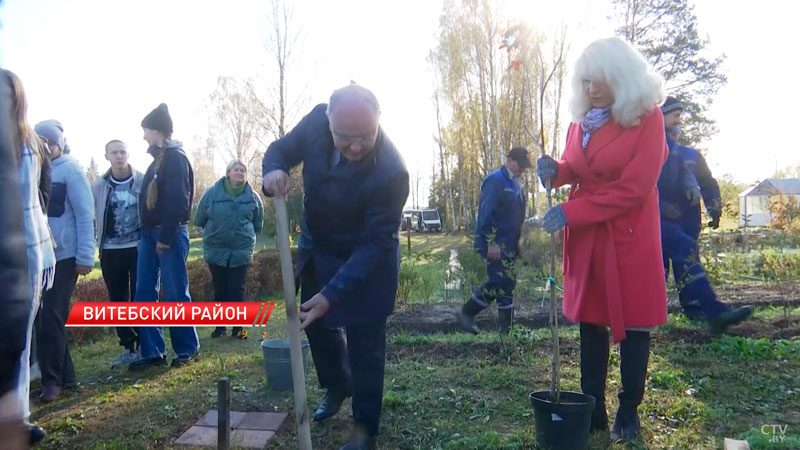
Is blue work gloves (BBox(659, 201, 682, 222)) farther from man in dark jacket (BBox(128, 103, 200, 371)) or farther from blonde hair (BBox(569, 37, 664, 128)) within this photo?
man in dark jacket (BBox(128, 103, 200, 371))

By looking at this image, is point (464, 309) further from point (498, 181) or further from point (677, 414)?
point (677, 414)

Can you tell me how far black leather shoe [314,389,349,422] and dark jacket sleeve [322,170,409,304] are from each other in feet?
2.76

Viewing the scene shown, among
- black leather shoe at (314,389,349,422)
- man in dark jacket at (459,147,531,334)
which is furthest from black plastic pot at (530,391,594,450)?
man in dark jacket at (459,147,531,334)

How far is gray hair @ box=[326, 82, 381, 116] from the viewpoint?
8.45 ft

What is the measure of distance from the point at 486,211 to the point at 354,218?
121 inches

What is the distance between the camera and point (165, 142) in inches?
189

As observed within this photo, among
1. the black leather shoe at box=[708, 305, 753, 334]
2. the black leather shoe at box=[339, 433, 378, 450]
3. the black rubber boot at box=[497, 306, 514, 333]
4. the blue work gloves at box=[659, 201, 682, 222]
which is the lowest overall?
Result: the black leather shoe at box=[339, 433, 378, 450]

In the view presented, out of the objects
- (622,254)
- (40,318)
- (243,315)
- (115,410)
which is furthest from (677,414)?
(243,315)

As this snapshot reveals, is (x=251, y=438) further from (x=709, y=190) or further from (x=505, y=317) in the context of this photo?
(x=709, y=190)

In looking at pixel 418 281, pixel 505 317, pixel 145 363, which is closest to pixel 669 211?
pixel 505 317

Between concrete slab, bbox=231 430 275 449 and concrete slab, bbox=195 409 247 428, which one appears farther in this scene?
concrete slab, bbox=195 409 247 428

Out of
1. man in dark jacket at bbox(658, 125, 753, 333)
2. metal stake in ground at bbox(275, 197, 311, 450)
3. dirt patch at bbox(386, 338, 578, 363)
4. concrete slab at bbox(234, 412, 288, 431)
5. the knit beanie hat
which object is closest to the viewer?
metal stake in ground at bbox(275, 197, 311, 450)

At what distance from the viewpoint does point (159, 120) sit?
4754mm

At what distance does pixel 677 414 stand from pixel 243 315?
4.56m
